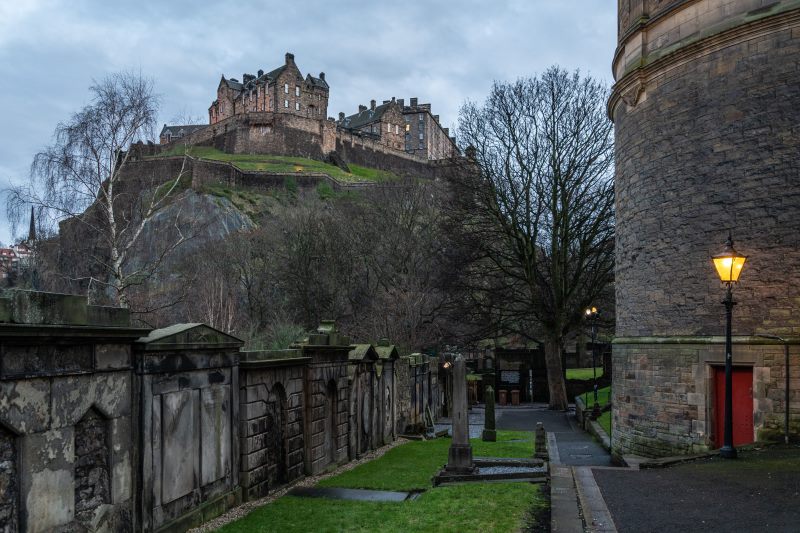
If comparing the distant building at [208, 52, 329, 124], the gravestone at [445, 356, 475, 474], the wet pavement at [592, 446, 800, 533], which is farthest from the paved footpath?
the distant building at [208, 52, 329, 124]

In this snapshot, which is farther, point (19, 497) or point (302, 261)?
point (302, 261)

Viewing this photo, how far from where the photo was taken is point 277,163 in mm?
73875

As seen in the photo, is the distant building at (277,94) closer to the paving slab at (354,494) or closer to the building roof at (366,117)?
the building roof at (366,117)

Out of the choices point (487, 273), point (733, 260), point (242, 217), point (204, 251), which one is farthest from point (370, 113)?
point (733, 260)

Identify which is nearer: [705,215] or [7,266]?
[705,215]

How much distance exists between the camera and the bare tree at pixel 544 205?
28.4 meters

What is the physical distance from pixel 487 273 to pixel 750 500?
22.7 meters

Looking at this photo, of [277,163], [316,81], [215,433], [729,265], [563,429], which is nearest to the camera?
[215,433]

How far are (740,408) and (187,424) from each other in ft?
32.9

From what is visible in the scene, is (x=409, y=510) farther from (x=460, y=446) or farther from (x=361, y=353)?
(x=361, y=353)

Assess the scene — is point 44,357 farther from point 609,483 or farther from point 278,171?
point 278,171

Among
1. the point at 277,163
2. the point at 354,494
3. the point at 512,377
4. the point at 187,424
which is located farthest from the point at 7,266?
the point at 277,163

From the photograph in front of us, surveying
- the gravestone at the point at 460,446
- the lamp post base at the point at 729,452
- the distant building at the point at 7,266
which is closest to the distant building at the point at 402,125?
the distant building at the point at 7,266

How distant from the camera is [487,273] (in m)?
30.3
